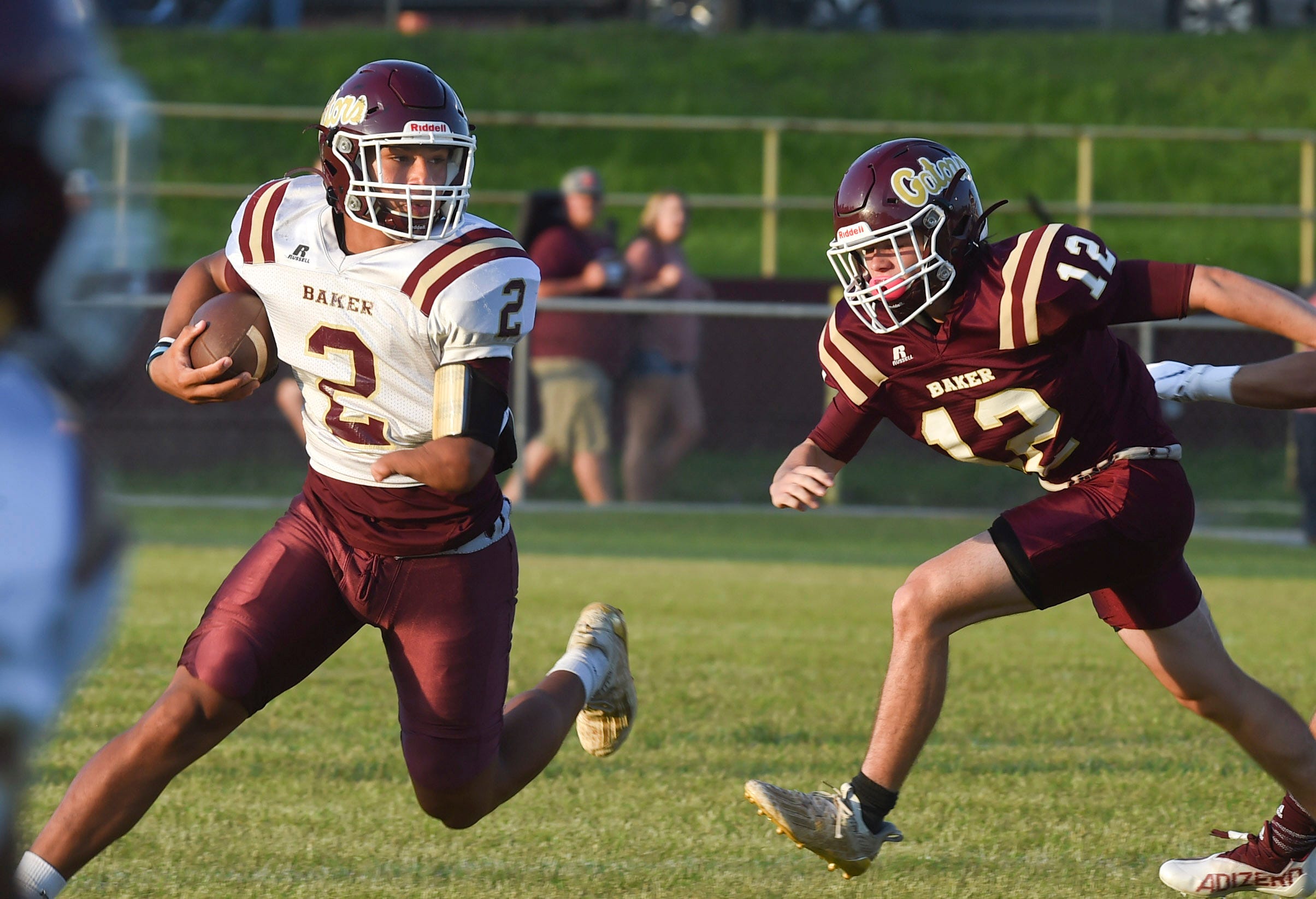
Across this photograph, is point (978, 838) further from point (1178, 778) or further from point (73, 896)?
point (73, 896)

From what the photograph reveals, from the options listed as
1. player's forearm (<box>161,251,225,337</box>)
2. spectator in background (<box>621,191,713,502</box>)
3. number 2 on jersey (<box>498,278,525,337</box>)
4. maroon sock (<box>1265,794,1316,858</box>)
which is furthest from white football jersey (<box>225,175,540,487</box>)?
spectator in background (<box>621,191,713,502</box>)

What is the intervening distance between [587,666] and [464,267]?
1.23m

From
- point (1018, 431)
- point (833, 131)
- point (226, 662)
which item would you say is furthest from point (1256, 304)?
point (833, 131)

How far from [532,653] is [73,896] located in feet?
10.3

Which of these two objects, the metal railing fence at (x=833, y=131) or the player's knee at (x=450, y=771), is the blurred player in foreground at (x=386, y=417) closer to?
the player's knee at (x=450, y=771)

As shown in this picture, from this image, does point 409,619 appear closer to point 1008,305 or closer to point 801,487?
point 801,487

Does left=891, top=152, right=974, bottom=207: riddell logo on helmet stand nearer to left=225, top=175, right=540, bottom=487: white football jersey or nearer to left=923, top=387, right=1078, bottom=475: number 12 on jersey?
left=923, top=387, right=1078, bottom=475: number 12 on jersey

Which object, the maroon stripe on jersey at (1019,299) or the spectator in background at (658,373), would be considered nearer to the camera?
the maroon stripe on jersey at (1019,299)

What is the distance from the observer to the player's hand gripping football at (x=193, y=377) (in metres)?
3.40

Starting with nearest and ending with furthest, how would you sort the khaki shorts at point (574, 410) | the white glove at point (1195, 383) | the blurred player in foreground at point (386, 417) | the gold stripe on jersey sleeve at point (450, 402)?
the gold stripe on jersey sleeve at point (450, 402), the blurred player in foreground at point (386, 417), the white glove at point (1195, 383), the khaki shorts at point (574, 410)

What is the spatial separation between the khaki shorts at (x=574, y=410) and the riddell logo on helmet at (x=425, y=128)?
7315 millimetres

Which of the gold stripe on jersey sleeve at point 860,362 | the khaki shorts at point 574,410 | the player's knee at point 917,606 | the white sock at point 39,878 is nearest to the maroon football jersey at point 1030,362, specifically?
the gold stripe on jersey sleeve at point 860,362

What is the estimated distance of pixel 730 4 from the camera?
1845 centimetres

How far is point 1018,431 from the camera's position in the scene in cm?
386
